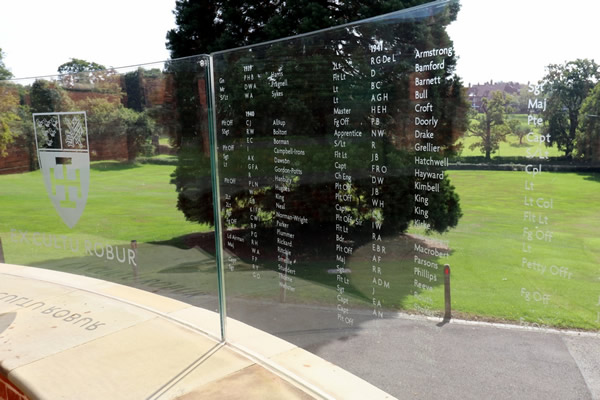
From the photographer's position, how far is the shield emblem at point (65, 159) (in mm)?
4945

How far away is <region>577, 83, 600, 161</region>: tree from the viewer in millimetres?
1998

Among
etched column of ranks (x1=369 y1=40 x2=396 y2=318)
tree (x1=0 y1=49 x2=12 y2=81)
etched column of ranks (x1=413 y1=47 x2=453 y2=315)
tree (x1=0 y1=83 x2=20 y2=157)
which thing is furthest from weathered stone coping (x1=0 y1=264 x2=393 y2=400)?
tree (x1=0 y1=49 x2=12 y2=81)

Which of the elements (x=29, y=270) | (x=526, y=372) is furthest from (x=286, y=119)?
(x=29, y=270)

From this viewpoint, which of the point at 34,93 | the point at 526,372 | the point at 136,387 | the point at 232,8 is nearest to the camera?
the point at 526,372

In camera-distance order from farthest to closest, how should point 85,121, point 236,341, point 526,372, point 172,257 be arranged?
point 85,121, point 172,257, point 236,341, point 526,372

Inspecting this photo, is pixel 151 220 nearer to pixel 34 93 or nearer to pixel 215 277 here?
pixel 215 277

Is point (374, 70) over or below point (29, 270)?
over

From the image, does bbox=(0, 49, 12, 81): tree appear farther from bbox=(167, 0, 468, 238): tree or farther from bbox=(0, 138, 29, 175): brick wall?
bbox=(167, 0, 468, 238): tree

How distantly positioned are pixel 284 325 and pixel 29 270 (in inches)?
132

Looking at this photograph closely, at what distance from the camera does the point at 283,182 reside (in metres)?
3.58

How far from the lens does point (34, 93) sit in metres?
5.36

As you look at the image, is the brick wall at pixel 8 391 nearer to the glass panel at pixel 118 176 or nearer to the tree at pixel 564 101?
the glass panel at pixel 118 176

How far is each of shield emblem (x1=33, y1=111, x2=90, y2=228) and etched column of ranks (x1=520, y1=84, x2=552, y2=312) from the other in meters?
3.99

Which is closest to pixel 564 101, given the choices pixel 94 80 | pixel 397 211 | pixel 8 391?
pixel 397 211
